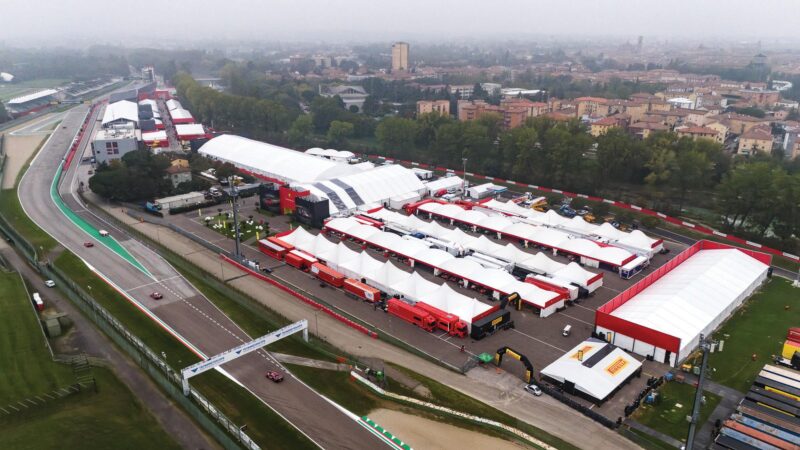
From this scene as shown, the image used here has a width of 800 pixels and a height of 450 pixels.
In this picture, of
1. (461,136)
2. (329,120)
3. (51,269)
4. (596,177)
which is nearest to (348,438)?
(51,269)

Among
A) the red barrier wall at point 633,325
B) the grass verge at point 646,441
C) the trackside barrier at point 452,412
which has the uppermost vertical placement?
Result: the red barrier wall at point 633,325

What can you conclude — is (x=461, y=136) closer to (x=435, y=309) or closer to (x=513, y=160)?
(x=513, y=160)

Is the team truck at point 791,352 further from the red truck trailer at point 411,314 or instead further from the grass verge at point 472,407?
the red truck trailer at point 411,314

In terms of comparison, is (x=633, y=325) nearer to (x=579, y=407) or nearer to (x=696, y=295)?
(x=696, y=295)

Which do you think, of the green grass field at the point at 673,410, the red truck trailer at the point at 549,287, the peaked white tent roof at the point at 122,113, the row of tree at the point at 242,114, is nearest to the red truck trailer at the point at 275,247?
the red truck trailer at the point at 549,287

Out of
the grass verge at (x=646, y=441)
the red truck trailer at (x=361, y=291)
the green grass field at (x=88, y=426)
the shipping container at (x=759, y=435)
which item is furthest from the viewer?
the red truck trailer at (x=361, y=291)

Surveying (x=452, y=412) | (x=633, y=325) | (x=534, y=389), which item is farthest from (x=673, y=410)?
(x=452, y=412)

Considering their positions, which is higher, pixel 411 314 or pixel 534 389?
pixel 411 314
